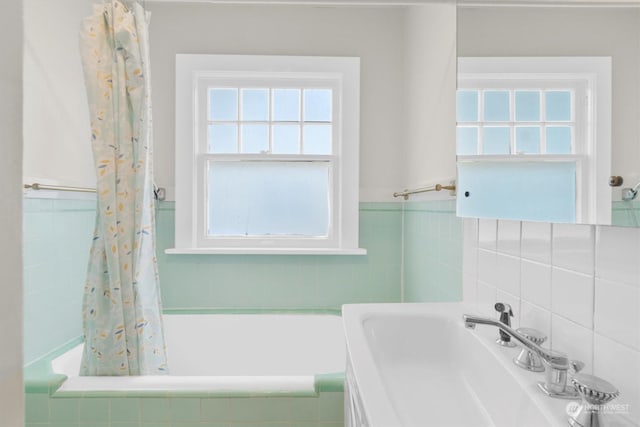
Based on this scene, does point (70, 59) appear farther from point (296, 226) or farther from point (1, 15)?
point (1, 15)

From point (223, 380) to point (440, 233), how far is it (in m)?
1.07

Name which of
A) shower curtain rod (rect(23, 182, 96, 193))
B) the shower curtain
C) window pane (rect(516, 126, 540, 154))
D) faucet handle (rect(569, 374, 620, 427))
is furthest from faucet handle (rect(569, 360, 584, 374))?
shower curtain rod (rect(23, 182, 96, 193))

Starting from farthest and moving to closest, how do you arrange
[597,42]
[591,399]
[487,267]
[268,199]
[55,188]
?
[268,199] → [55,188] → [487,267] → [597,42] → [591,399]

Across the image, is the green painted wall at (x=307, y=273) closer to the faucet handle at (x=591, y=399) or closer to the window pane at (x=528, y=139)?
the window pane at (x=528, y=139)

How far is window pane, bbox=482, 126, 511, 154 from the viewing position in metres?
1.08

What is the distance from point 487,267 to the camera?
123 cm

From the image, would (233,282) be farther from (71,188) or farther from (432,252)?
(432,252)

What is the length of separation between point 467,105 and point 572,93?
546 millimetres

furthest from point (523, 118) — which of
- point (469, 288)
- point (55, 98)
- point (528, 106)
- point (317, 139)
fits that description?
point (55, 98)

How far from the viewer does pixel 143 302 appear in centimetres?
148

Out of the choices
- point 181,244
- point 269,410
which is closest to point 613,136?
point 269,410

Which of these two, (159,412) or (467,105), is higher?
(467,105)

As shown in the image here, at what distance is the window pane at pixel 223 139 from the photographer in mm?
2354

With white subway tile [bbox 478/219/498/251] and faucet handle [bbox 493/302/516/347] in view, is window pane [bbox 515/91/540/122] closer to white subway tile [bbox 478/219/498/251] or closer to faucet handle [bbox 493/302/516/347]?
white subway tile [bbox 478/219/498/251]
